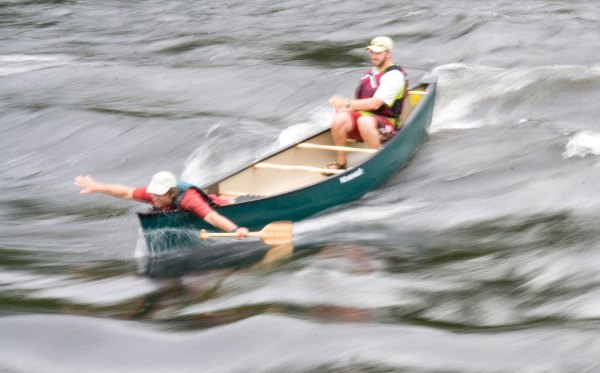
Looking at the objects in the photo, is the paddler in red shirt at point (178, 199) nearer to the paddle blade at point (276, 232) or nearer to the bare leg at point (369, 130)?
the paddle blade at point (276, 232)

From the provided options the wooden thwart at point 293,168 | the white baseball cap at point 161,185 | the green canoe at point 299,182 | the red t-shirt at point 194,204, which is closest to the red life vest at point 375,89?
the green canoe at point 299,182

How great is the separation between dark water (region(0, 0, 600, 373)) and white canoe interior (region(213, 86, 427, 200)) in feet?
2.11

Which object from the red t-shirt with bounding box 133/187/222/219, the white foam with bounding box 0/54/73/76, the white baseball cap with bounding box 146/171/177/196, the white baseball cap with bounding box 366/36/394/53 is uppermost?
the white baseball cap with bounding box 366/36/394/53

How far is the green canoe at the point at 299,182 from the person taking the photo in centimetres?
1187

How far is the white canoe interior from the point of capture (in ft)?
43.0

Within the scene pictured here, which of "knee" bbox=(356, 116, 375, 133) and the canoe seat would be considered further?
"knee" bbox=(356, 116, 375, 133)

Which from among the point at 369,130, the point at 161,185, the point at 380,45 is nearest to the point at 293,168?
the point at 369,130

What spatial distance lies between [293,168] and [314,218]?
80 cm

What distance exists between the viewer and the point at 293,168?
1316 cm

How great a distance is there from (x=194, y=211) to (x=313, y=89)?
7595mm

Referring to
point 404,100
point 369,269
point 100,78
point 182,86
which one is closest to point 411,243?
point 369,269

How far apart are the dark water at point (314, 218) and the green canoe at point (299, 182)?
9.3 inches

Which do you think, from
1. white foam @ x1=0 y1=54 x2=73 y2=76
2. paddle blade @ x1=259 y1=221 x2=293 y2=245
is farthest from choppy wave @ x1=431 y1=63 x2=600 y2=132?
white foam @ x1=0 y1=54 x2=73 y2=76

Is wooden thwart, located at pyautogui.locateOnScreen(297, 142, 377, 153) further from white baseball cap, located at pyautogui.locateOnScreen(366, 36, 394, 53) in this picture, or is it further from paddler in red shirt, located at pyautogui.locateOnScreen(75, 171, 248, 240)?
paddler in red shirt, located at pyautogui.locateOnScreen(75, 171, 248, 240)
